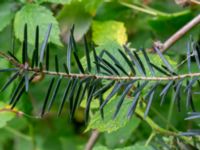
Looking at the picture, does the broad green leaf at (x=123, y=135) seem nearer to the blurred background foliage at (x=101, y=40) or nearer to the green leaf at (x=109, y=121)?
the blurred background foliage at (x=101, y=40)

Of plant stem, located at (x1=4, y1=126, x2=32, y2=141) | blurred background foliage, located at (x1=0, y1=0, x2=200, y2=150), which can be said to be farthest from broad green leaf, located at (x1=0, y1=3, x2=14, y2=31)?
plant stem, located at (x1=4, y1=126, x2=32, y2=141)

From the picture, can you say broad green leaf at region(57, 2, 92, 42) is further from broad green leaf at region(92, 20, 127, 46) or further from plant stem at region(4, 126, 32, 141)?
plant stem at region(4, 126, 32, 141)

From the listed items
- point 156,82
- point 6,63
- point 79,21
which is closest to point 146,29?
point 79,21

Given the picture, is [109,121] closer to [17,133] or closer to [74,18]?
[74,18]

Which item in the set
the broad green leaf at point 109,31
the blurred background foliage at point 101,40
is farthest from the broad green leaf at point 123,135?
the broad green leaf at point 109,31

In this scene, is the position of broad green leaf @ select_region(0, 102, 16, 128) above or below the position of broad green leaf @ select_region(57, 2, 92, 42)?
below

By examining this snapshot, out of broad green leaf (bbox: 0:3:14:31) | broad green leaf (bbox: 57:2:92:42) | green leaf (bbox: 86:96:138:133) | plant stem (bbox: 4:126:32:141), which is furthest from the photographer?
plant stem (bbox: 4:126:32:141)

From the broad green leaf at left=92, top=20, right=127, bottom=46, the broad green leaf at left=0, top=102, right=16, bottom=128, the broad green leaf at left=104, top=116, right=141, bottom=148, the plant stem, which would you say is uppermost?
the broad green leaf at left=92, top=20, right=127, bottom=46

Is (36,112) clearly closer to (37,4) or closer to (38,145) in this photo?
(38,145)
